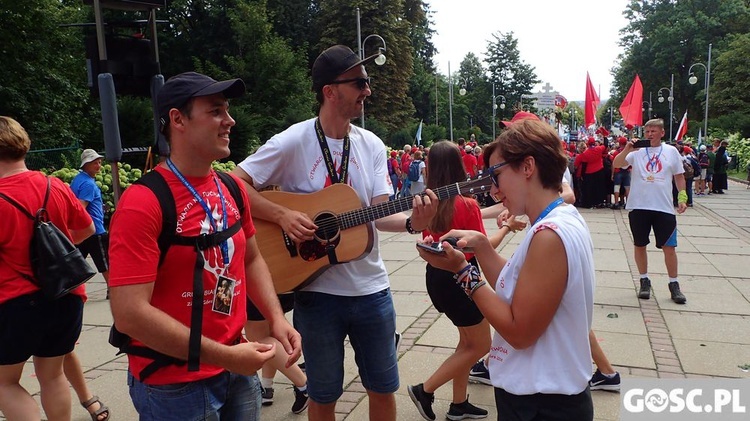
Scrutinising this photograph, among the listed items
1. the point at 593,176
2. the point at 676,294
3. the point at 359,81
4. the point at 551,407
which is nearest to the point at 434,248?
the point at 551,407

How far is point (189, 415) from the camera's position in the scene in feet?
6.35

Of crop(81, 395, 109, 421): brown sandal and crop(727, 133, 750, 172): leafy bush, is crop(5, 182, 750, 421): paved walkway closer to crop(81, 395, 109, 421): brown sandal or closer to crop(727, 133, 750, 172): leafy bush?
crop(81, 395, 109, 421): brown sandal

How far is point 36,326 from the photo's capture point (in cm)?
301

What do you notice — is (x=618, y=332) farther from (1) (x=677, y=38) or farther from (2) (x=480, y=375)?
(1) (x=677, y=38)

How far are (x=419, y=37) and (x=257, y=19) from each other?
2635 centimetres

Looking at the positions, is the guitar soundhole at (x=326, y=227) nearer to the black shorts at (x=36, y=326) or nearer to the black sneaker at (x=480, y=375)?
the black shorts at (x=36, y=326)

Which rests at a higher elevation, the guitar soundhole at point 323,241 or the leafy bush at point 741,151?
the guitar soundhole at point 323,241

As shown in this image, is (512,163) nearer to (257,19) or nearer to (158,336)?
(158,336)

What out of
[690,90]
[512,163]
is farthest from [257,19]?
[690,90]

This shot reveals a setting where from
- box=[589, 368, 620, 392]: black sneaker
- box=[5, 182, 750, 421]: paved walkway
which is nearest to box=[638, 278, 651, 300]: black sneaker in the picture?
box=[5, 182, 750, 421]: paved walkway

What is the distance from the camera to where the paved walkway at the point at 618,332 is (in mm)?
4188

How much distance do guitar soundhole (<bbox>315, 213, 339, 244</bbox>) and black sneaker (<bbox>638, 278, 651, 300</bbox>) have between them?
505 cm

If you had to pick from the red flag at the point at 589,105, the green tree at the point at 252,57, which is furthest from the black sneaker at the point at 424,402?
the green tree at the point at 252,57

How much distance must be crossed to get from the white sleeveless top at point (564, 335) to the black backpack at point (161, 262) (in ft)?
3.46
